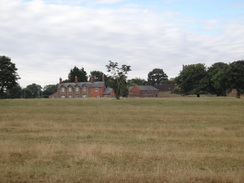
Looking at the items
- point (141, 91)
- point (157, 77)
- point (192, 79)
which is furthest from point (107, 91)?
point (157, 77)

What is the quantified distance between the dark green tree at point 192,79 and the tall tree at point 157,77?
8986 centimetres

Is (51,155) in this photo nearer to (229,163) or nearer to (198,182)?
(198,182)

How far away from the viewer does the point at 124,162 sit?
1061 cm

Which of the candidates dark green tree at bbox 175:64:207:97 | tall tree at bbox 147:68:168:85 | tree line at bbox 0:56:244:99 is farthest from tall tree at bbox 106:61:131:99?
tall tree at bbox 147:68:168:85

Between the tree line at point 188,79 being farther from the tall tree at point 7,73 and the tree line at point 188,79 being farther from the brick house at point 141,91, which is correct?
the brick house at point 141,91

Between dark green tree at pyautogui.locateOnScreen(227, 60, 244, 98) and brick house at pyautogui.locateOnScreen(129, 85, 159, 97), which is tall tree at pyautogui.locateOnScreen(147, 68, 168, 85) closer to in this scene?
brick house at pyautogui.locateOnScreen(129, 85, 159, 97)

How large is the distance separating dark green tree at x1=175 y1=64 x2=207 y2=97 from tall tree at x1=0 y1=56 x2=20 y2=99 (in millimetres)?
56376

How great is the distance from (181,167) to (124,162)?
7.03 feet

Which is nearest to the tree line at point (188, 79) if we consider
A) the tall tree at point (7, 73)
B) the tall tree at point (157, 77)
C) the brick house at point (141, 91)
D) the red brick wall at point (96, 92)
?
the tall tree at point (7, 73)

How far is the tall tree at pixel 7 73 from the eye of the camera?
7638 cm

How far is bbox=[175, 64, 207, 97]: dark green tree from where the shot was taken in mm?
Answer: 97113

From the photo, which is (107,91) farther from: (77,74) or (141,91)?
(141,91)

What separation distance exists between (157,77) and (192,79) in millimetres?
96284

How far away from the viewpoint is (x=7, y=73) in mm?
75938
